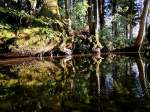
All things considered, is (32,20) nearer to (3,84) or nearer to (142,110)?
(3,84)

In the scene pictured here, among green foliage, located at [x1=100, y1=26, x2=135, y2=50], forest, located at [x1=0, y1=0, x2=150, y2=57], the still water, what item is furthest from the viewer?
green foliage, located at [x1=100, y1=26, x2=135, y2=50]

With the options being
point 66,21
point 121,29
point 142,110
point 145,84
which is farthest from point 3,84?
point 121,29

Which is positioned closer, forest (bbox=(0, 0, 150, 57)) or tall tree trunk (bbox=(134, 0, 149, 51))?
forest (bbox=(0, 0, 150, 57))

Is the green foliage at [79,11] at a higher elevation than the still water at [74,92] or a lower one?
higher

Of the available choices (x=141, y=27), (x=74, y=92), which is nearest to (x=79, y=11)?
(x=141, y=27)

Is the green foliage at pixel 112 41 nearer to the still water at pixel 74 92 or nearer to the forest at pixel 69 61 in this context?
the forest at pixel 69 61

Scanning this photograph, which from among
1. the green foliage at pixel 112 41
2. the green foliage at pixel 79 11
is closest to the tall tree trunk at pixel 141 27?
the green foliage at pixel 112 41

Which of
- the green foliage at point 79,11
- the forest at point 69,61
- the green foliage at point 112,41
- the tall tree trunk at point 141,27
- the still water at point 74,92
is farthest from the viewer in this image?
the green foliage at point 112,41

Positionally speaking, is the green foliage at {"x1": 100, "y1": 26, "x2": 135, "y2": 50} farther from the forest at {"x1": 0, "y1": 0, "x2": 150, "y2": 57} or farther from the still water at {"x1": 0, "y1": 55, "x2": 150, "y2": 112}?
the still water at {"x1": 0, "y1": 55, "x2": 150, "y2": 112}

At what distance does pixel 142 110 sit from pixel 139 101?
36.4 inches

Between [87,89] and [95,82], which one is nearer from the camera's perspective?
[87,89]

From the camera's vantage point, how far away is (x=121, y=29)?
42938 mm

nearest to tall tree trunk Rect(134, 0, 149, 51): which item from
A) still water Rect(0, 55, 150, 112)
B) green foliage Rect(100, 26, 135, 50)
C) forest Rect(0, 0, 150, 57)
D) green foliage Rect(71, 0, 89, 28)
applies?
forest Rect(0, 0, 150, 57)

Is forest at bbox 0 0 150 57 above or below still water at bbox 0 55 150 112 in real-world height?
above
